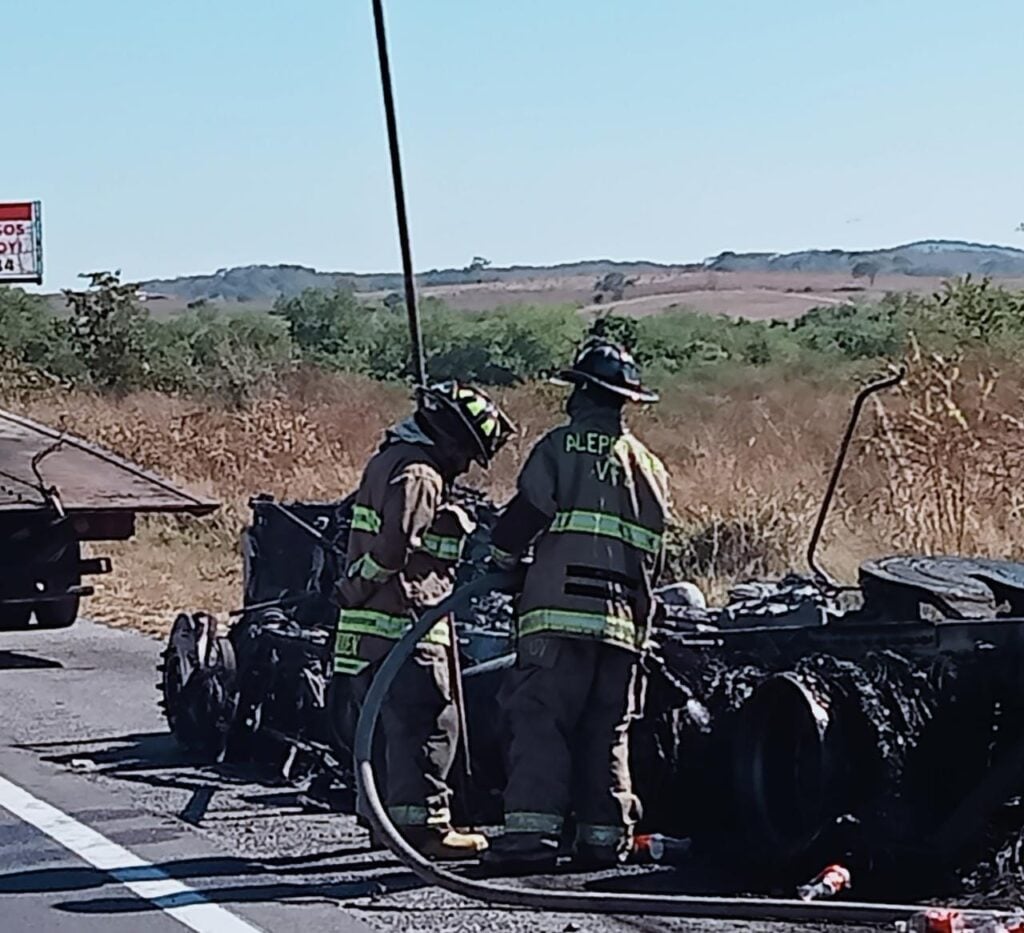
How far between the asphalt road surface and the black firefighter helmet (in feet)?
5.71

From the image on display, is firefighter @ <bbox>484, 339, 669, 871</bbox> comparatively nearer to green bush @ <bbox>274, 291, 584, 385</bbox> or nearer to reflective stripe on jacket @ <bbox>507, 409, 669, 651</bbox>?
reflective stripe on jacket @ <bbox>507, 409, 669, 651</bbox>

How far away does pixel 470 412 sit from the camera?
7742 mm

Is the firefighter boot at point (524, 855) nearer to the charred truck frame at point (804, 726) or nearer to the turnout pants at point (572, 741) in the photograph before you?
the turnout pants at point (572, 741)

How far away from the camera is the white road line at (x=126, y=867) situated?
681 cm

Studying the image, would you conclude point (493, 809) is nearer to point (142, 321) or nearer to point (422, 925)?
point (422, 925)

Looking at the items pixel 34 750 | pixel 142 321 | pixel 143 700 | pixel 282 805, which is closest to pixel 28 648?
pixel 143 700

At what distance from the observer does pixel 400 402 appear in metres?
32.9

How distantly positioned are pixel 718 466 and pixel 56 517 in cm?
772

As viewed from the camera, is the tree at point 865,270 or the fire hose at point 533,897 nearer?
the fire hose at point 533,897

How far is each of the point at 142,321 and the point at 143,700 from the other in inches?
1107

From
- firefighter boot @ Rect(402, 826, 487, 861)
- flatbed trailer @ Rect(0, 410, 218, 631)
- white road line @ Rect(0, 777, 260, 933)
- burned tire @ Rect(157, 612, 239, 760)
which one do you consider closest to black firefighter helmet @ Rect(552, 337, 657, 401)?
firefighter boot @ Rect(402, 826, 487, 861)

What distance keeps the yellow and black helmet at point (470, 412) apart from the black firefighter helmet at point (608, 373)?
33 centimetres

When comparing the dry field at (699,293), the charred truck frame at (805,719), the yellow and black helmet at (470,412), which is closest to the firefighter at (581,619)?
the yellow and black helmet at (470,412)

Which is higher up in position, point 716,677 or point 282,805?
point 716,677
